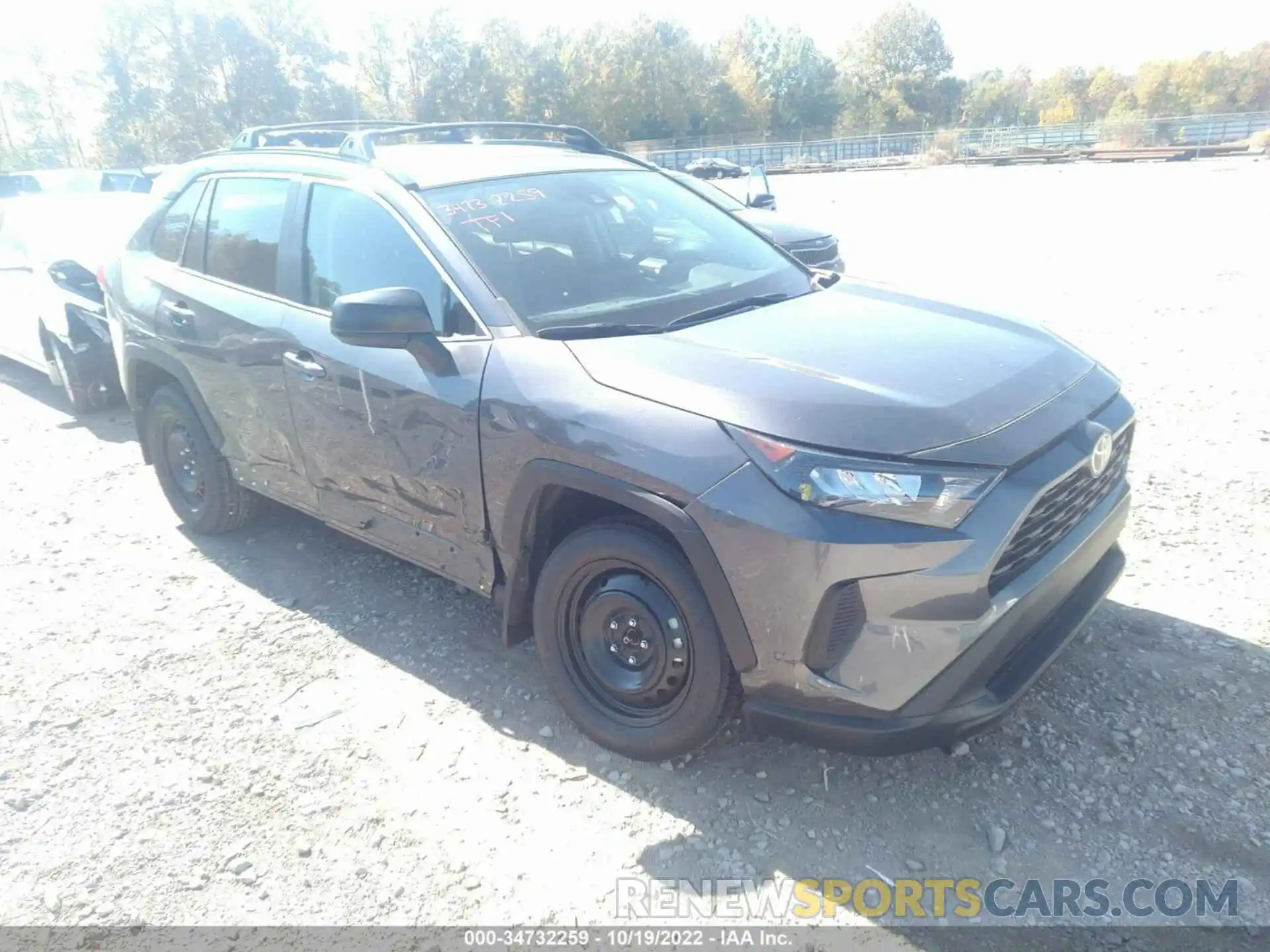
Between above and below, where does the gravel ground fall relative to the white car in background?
below

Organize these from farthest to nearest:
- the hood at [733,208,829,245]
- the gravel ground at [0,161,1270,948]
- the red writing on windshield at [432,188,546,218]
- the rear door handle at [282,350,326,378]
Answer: the hood at [733,208,829,245], the rear door handle at [282,350,326,378], the red writing on windshield at [432,188,546,218], the gravel ground at [0,161,1270,948]

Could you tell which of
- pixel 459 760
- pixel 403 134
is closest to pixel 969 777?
pixel 459 760

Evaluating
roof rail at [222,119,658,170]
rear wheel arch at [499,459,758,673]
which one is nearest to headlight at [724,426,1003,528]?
rear wheel arch at [499,459,758,673]

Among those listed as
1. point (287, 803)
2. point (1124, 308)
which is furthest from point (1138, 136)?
point (287, 803)

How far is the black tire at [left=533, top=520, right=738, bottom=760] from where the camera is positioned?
2723mm

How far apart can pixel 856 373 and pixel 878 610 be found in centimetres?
74

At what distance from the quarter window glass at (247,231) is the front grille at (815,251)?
195 inches

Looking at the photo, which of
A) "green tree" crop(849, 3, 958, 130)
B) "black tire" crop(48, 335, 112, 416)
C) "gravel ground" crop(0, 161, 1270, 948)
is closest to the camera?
"gravel ground" crop(0, 161, 1270, 948)

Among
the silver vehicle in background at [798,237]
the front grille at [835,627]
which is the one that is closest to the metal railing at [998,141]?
the silver vehicle in background at [798,237]

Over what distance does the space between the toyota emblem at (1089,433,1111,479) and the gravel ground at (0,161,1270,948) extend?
88 cm

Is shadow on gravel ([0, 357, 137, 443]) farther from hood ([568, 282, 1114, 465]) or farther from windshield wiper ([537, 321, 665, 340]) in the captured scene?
hood ([568, 282, 1114, 465])

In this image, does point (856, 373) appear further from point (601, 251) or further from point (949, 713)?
point (601, 251)

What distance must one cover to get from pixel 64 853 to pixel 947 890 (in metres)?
2.64

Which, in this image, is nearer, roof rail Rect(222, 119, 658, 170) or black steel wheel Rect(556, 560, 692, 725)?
black steel wheel Rect(556, 560, 692, 725)
